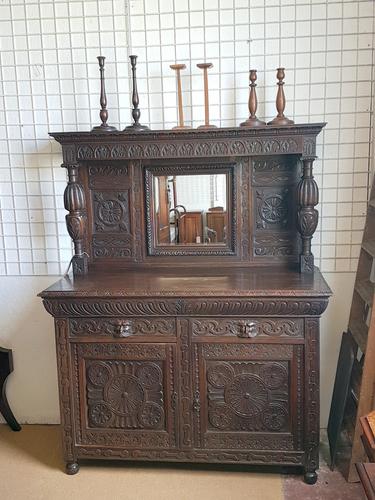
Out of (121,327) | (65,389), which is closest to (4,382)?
(65,389)

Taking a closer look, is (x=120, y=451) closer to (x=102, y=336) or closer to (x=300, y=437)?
(x=102, y=336)

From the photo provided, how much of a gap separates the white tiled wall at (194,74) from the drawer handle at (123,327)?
2.74 ft

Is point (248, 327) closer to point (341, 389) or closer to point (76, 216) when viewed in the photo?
point (341, 389)

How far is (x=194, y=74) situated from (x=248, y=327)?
130 cm

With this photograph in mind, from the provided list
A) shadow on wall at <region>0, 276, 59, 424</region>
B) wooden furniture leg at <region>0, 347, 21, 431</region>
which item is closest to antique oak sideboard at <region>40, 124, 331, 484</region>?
shadow on wall at <region>0, 276, 59, 424</region>

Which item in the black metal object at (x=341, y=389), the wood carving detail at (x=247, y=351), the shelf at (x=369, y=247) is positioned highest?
the shelf at (x=369, y=247)

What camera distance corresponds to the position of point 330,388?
8.95 feet

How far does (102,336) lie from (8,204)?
99 centimetres

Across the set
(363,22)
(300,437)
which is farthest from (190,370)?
(363,22)

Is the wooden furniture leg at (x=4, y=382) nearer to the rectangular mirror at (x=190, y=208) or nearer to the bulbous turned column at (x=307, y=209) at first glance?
the rectangular mirror at (x=190, y=208)

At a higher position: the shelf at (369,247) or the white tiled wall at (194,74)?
the white tiled wall at (194,74)

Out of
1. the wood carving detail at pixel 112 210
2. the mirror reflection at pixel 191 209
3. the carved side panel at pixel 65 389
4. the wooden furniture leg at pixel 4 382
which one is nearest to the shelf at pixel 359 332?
the mirror reflection at pixel 191 209

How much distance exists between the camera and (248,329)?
2184 mm

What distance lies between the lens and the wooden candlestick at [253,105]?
7.67 feet
